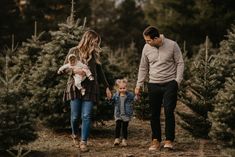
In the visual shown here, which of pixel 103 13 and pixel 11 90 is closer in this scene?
pixel 11 90

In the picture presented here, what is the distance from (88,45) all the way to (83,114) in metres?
1.21

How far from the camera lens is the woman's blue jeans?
29.6 ft

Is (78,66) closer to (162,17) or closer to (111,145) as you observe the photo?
(111,145)

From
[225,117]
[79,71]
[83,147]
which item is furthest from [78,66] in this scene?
[225,117]

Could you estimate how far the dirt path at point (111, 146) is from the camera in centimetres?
893

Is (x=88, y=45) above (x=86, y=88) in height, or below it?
above

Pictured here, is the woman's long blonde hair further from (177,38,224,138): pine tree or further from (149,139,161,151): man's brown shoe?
(177,38,224,138): pine tree

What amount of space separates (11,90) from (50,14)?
30.6 metres

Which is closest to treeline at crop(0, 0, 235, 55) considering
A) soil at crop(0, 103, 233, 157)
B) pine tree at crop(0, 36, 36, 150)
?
soil at crop(0, 103, 233, 157)

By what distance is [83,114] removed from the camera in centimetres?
905

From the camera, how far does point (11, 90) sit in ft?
28.2

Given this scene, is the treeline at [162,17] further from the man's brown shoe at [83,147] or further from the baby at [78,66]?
the man's brown shoe at [83,147]

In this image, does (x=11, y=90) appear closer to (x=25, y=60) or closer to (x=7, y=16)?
(x=25, y=60)

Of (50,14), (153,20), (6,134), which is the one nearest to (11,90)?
(6,134)
